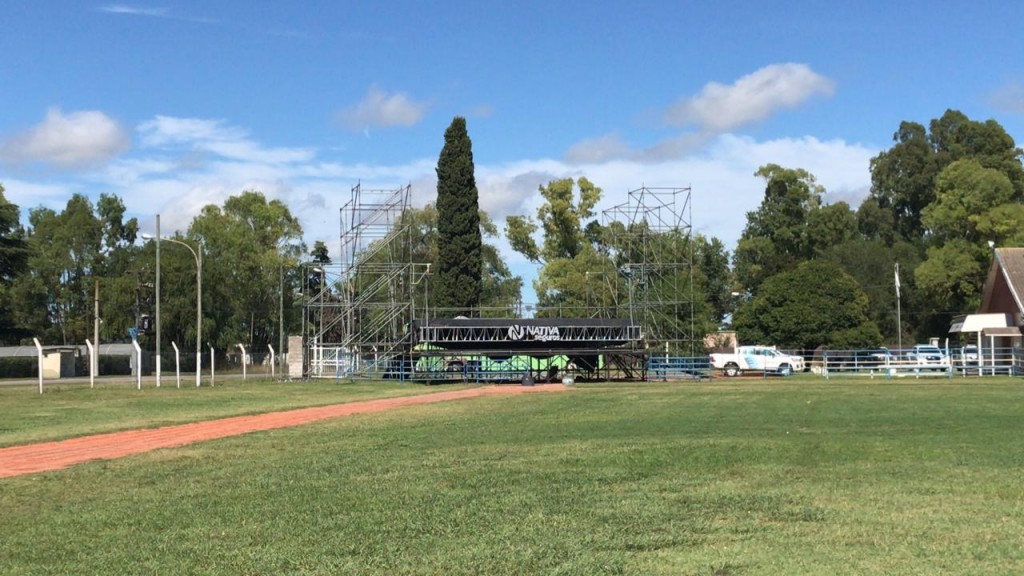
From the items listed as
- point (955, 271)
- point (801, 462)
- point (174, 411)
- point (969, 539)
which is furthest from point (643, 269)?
point (969, 539)

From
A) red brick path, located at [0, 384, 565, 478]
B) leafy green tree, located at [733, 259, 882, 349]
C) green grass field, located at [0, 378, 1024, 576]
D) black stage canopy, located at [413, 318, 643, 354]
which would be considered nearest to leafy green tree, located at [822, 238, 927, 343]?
leafy green tree, located at [733, 259, 882, 349]

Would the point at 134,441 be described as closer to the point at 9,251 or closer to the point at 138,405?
the point at 138,405

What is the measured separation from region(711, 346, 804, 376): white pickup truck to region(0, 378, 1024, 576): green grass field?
41.0 meters

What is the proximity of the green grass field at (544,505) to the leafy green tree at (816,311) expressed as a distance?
2112 inches

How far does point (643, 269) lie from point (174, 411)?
3573 cm

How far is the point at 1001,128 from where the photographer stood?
89000 mm

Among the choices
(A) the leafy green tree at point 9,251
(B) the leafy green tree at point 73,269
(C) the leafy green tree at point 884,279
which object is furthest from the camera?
(C) the leafy green tree at point 884,279

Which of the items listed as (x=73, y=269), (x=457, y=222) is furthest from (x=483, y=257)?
(x=73, y=269)

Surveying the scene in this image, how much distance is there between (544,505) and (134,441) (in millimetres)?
11039

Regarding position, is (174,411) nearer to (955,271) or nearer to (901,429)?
(901,429)

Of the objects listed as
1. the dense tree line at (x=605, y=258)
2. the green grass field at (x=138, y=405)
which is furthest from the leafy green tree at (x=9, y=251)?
the green grass field at (x=138, y=405)

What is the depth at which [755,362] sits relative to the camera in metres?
59.8

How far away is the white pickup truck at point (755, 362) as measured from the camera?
59344 millimetres

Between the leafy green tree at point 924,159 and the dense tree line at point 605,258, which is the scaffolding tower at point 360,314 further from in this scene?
the leafy green tree at point 924,159
